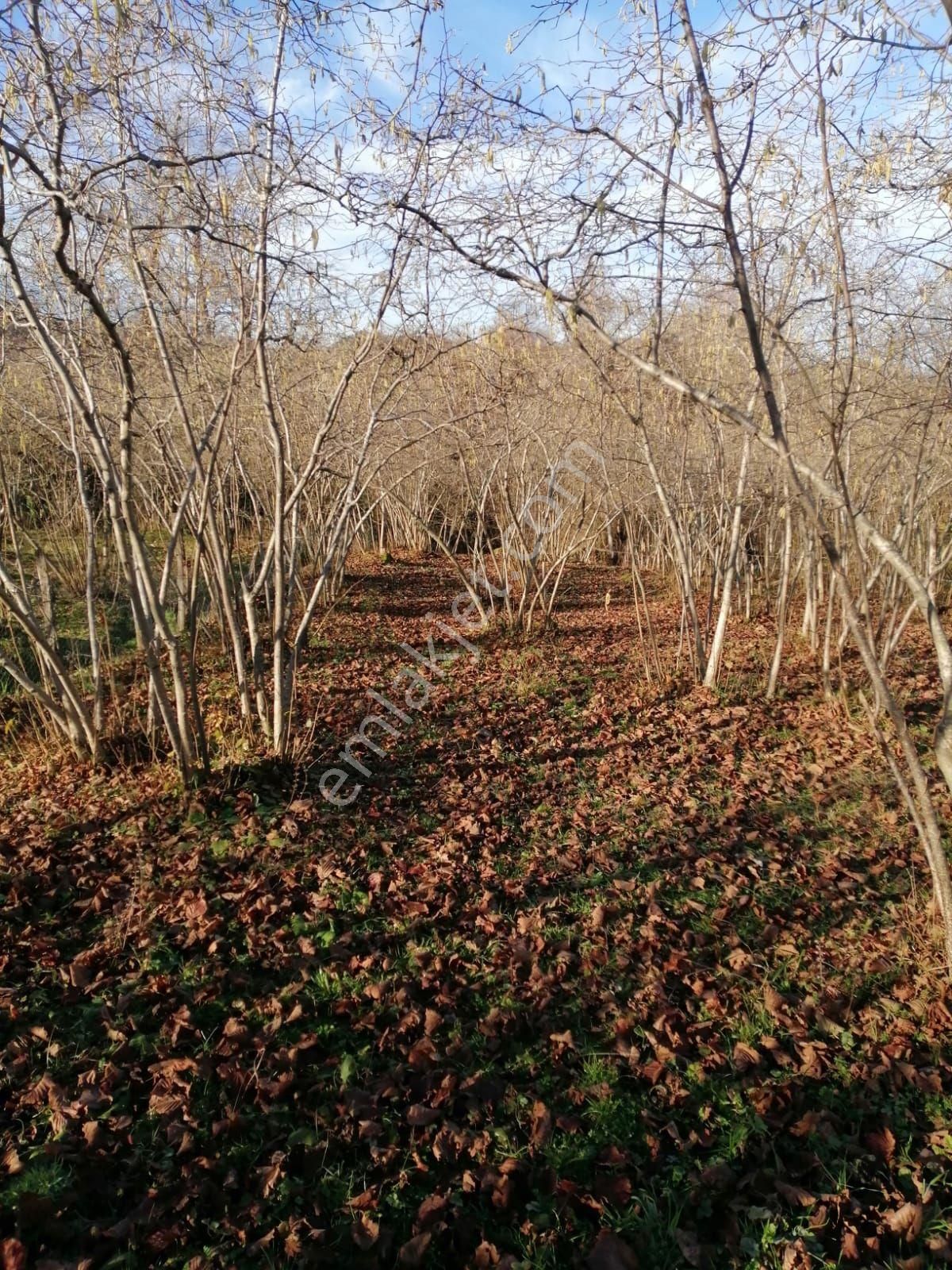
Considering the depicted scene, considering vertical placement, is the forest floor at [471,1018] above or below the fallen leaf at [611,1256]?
above

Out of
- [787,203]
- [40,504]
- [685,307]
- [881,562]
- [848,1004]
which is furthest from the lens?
[40,504]

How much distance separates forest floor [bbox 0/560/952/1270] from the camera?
1.95 m

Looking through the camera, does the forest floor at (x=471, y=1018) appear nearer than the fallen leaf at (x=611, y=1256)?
No

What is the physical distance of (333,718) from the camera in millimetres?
5555

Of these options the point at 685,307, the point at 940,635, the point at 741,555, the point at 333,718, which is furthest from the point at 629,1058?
the point at 741,555

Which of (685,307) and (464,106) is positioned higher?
(464,106)

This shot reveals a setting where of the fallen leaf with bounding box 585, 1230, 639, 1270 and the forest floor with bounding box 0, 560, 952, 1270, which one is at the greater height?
the forest floor with bounding box 0, 560, 952, 1270

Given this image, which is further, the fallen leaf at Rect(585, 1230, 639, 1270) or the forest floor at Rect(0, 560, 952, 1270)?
the forest floor at Rect(0, 560, 952, 1270)

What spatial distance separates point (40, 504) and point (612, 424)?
8.96 m

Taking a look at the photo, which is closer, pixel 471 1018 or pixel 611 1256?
pixel 611 1256

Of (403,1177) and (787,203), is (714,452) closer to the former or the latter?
(787,203)

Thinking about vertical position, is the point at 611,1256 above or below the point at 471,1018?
below

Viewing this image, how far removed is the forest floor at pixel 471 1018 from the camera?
1952 mm

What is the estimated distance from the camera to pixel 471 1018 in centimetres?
270
